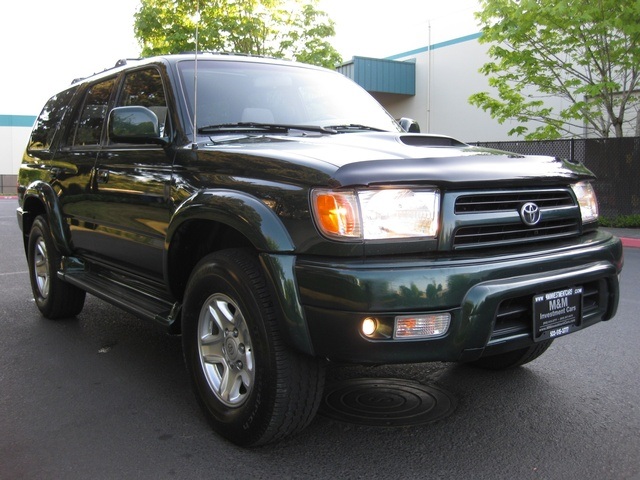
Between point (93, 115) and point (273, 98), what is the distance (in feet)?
5.28

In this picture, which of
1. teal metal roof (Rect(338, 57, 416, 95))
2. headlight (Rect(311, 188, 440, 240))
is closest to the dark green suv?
headlight (Rect(311, 188, 440, 240))

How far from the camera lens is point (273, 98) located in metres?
3.99

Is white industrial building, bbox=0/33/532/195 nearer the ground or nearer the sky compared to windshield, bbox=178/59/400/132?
nearer the sky

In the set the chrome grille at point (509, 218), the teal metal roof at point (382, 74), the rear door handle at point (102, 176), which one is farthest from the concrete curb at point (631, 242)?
the teal metal roof at point (382, 74)

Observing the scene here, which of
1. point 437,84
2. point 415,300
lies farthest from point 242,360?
point 437,84

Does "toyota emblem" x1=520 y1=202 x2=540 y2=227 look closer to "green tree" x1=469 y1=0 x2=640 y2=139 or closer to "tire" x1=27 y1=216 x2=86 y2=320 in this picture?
"tire" x1=27 y1=216 x2=86 y2=320

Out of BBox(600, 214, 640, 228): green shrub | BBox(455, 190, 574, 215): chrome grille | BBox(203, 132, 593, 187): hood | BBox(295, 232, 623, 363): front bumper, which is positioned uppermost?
BBox(203, 132, 593, 187): hood

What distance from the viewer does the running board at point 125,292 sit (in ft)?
11.5

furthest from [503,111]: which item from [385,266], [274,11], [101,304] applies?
[385,266]

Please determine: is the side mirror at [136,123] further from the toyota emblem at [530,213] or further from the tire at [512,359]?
the tire at [512,359]

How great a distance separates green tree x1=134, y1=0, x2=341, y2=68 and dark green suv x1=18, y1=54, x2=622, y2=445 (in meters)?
14.6

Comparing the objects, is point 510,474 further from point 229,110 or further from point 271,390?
point 229,110

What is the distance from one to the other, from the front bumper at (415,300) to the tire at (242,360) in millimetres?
227

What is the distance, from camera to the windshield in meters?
3.78
